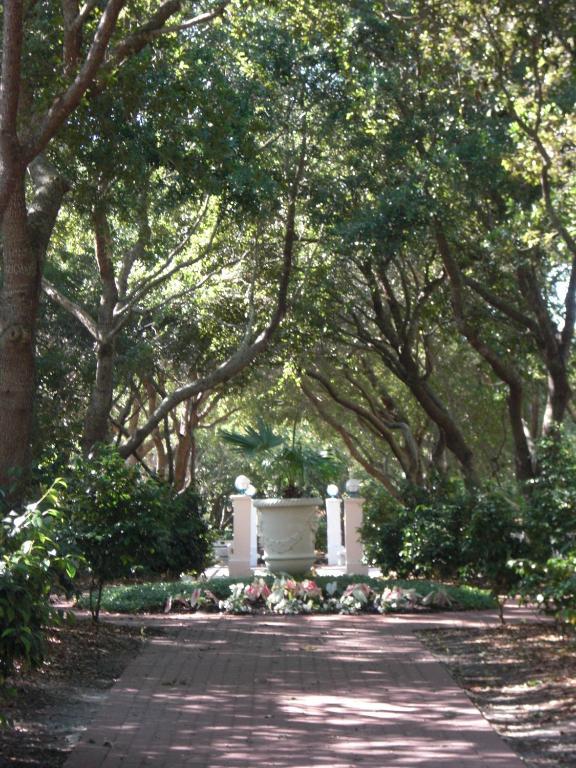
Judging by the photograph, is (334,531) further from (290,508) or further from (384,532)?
(290,508)

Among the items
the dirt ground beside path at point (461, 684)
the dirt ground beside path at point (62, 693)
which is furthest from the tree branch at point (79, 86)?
the dirt ground beside path at point (461, 684)

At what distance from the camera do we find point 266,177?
15.0 metres

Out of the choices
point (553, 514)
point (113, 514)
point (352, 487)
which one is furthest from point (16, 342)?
point (352, 487)

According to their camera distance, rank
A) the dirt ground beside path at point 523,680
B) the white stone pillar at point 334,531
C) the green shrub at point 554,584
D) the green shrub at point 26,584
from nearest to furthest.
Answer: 1. the green shrub at point 26,584
2. the dirt ground beside path at point 523,680
3. the green shrub at point 554,584
4. the white stone pillar at point 334,531

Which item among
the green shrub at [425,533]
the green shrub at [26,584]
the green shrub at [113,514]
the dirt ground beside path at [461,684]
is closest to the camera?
the green shrub at [26,584]

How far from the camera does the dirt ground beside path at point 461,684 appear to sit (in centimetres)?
725

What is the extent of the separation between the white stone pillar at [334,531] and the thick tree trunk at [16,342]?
17.5 metres

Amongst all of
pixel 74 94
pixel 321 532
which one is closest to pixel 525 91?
pixel 74 94

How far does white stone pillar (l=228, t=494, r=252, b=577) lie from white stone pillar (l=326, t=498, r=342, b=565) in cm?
560

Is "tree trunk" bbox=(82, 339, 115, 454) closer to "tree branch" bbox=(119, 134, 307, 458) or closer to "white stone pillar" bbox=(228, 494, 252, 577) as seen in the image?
"tree branch" bbox=(119, 134, 307, 458)

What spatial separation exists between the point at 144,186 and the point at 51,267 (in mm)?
9996

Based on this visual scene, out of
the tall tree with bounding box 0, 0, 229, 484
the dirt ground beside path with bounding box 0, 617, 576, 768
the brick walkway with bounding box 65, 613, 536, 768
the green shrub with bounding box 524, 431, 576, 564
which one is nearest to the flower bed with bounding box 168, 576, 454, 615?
the dirt ground beside path with bounding box 0, 617, 576, 768

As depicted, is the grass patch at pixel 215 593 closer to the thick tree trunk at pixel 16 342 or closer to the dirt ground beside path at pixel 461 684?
the dirt ground beside path at pixel 461 684

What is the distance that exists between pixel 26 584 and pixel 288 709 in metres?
3.33
